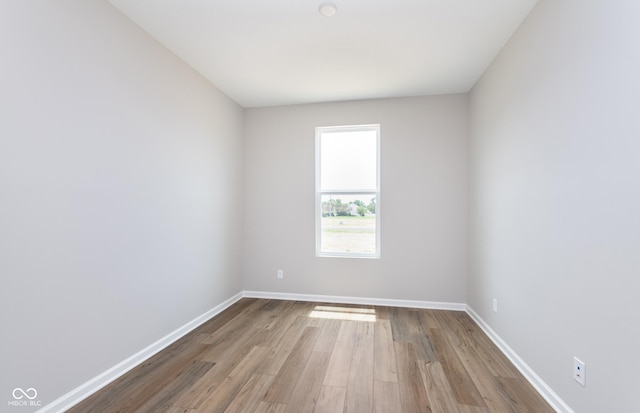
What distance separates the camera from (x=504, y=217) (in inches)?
102

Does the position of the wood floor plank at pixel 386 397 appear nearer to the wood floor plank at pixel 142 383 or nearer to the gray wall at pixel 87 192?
the wood floor plank at pixel 142 383

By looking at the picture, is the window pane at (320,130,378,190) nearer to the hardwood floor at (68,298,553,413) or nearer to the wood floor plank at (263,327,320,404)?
the hardwood floor at (68,298,553,413)

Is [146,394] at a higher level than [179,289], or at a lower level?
lower

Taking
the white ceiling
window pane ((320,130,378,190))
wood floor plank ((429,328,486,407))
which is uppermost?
the white ceiling

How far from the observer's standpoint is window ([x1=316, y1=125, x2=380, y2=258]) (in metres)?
3.90

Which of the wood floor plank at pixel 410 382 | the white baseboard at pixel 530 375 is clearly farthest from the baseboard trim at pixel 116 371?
the white baseboard at pixel 530 375

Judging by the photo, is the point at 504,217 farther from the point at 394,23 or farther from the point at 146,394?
the point at 146,394

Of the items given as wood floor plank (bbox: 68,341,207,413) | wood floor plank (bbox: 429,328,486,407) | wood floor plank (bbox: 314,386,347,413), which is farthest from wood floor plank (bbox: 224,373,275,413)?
wood floor plank (bbox: 429,328,486,407)

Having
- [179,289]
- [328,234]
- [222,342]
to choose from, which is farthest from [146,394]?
[328,234]

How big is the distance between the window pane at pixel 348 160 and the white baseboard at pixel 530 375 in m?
2.07

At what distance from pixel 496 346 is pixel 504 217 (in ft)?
3.80

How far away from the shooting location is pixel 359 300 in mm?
3865

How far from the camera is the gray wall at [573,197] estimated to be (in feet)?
4.32

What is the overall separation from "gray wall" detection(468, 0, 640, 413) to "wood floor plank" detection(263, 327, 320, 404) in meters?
1.66
